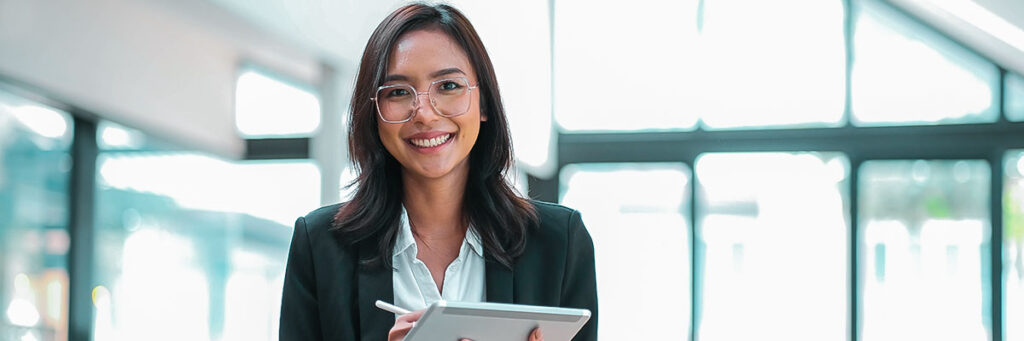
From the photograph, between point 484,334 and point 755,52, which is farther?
point 755,52

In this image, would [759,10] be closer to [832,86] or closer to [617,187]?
[832,86]

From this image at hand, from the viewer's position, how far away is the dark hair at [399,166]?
1.22 metres

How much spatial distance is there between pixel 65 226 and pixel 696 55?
12.9 feet

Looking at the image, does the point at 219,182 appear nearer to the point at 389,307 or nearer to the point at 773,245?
the point at 773,245

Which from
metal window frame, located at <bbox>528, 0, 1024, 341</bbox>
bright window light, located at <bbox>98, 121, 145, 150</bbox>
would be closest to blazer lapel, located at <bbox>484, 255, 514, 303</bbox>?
bright window light, located at <bbox>98, 121, 145, 150</bbox>

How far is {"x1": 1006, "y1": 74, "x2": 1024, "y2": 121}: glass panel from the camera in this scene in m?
6.57

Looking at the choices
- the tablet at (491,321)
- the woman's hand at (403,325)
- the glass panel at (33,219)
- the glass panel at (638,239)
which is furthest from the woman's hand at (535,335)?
the glass panel at (638,239)

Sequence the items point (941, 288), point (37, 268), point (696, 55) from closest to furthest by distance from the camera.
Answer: point (37, 268) < point (941, 288) < point (696, 55)

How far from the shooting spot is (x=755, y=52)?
705cm

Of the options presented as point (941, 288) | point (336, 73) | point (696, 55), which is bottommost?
point (941, 288)

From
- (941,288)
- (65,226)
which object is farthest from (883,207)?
(65,226)

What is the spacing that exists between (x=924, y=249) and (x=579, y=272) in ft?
19.3

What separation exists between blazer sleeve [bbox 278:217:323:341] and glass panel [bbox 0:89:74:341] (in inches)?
131

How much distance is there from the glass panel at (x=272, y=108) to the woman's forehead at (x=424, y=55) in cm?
513
